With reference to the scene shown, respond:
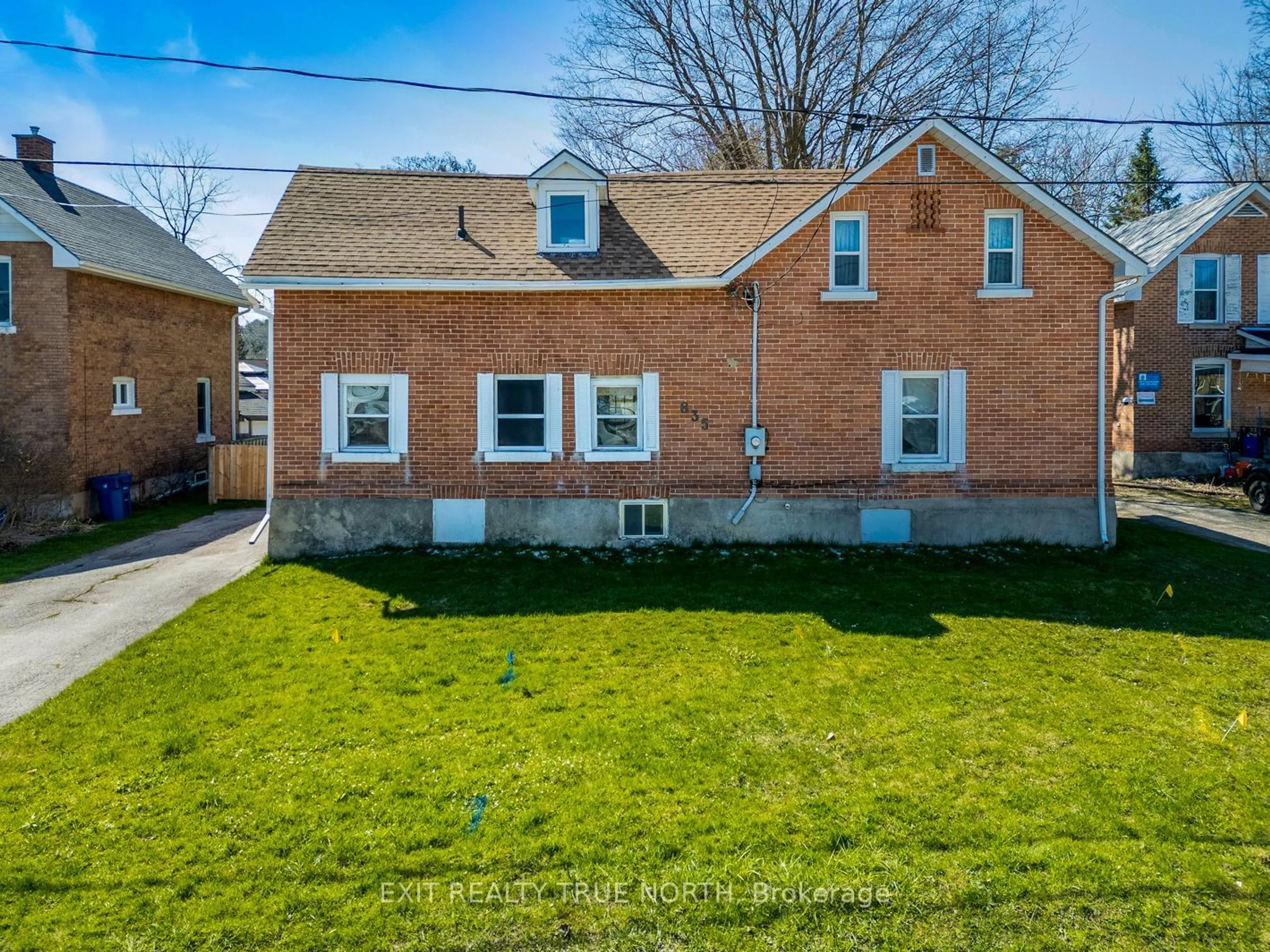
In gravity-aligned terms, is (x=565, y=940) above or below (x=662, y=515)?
below

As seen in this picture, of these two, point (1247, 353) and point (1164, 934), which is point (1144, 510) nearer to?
point (1247, 353)

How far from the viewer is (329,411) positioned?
1202 cm

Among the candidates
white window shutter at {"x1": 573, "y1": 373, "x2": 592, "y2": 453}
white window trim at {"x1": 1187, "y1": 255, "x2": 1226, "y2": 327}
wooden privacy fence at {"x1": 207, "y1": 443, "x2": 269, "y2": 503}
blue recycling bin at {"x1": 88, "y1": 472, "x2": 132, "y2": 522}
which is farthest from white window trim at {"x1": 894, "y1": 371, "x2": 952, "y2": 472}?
blue recycling bin at {"x1": 88, "y1": 472, "x2": 132, "y2": 522}

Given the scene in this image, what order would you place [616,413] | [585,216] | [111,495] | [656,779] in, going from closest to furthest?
[656,779] → [616,413] → [585,216] → [111,495]

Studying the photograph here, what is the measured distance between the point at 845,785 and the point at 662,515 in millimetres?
7374

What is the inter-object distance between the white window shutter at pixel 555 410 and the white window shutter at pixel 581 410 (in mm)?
194

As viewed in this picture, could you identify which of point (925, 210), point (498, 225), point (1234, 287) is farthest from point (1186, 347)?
point (498, 225)

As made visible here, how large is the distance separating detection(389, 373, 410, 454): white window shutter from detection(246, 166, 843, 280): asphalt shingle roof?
168cm

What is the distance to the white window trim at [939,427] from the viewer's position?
482 inches

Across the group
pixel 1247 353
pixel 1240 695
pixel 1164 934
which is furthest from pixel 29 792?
pixel 1247 353

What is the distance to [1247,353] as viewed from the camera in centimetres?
2036

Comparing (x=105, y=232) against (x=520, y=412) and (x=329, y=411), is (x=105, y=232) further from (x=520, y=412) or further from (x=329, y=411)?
(x=520, y=412)

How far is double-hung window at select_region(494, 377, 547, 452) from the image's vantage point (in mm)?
12297

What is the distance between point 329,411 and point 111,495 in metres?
8.81
